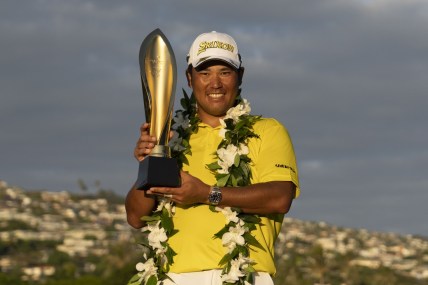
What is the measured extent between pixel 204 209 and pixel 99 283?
277 feet

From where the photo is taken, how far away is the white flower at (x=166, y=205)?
8.06 meters

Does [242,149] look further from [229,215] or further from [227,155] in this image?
[229,215]

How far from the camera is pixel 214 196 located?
7.74m

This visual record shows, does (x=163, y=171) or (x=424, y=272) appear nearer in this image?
(x=163, y=171)

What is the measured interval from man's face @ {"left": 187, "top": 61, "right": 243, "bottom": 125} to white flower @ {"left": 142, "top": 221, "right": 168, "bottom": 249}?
0.80 meters

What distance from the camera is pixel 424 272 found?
171500 mm

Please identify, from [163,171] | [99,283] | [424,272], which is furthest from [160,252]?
[424,272]

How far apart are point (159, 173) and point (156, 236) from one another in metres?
0.71

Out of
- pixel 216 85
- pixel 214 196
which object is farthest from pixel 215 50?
pixel 214 196

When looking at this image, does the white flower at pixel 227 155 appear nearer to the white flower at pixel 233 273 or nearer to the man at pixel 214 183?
the man at pixel 214 183

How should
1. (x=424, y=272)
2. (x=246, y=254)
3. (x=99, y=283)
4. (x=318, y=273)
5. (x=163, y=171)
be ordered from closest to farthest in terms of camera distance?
(x=163, y=171) < (x=246, y=254) < (x=99, y=283) < (x=318, y=273) < (x=424, y=272)

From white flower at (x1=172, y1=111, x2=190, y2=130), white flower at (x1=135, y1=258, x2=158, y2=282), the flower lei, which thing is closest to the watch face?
the flower lei

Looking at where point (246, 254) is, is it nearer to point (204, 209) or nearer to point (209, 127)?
point (204, 209)

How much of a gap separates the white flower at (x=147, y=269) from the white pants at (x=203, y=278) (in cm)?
15
